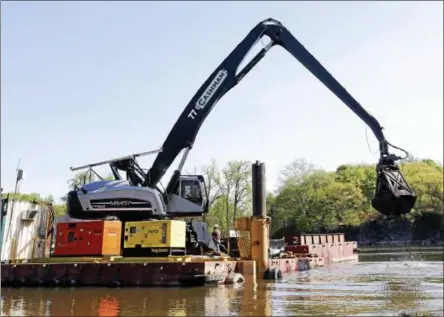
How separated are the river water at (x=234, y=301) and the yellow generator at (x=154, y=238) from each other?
2.09 meters

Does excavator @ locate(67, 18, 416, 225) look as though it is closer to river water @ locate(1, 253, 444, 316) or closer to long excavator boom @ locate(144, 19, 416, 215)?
long excavator boom @ locate(144, 19, 416, 215)

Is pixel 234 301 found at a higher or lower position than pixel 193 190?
lower

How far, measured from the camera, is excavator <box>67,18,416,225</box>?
16516mm

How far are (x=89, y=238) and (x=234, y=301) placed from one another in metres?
7.44

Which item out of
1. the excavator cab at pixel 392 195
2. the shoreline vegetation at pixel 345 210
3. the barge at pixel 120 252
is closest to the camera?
the barge at pixel 120 252

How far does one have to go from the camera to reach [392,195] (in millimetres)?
15859


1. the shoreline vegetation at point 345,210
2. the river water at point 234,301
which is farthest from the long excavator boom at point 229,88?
the shoreline vegetation at point 345,210

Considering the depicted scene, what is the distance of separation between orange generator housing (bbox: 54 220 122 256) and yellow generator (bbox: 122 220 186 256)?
0.40 metres

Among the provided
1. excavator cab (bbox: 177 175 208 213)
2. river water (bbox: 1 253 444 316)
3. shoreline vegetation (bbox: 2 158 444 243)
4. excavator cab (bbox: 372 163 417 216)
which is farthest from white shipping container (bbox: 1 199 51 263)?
shoreline vegetation (bbox: 2 158 444 243)

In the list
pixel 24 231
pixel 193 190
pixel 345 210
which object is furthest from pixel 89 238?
pixel 345 210

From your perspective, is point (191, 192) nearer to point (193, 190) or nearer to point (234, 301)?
point (193, 190)

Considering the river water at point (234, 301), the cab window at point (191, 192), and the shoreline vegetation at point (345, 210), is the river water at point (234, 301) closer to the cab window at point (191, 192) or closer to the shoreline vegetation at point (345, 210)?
the cab window at point (191, 192)

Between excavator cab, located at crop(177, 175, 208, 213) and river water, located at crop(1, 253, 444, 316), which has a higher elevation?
excavator cab, located at crop(177, 175, 208, 213)

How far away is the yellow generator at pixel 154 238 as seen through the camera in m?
16.0
